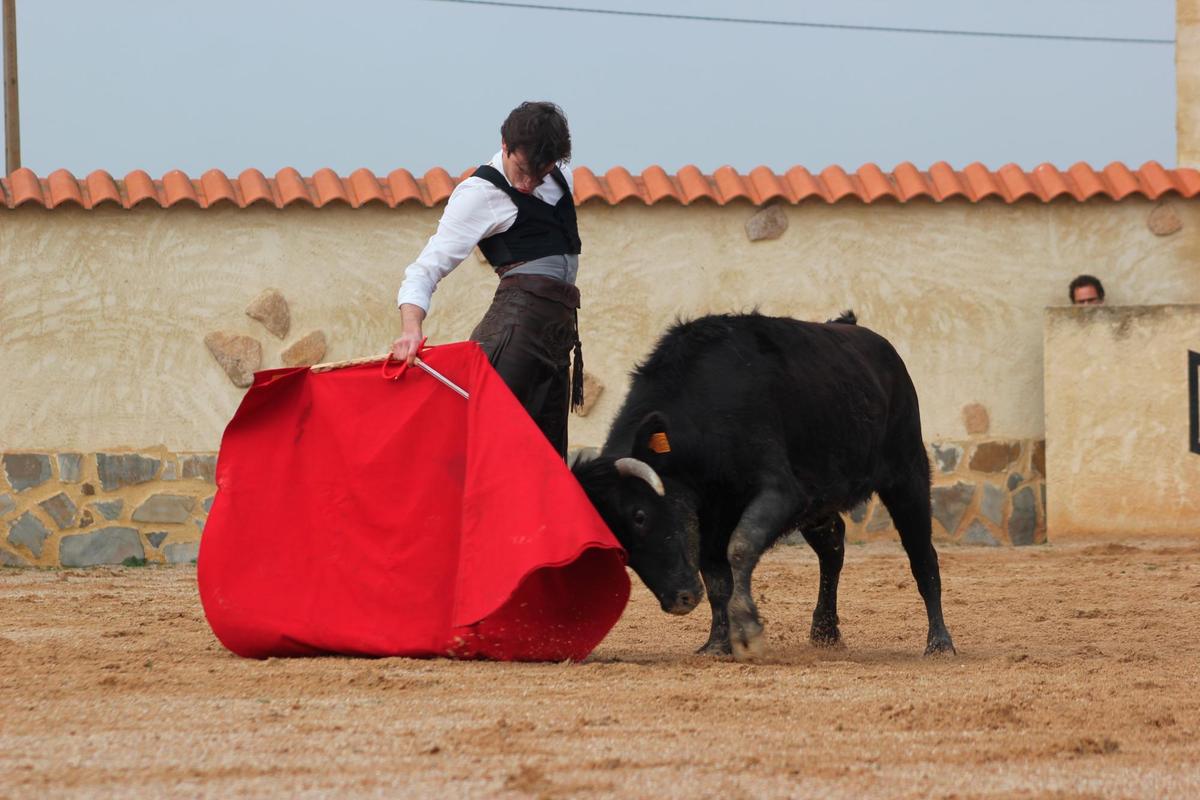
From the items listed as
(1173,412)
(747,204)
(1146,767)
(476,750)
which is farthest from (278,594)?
(1173,412)

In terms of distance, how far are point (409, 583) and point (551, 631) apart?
0.47m

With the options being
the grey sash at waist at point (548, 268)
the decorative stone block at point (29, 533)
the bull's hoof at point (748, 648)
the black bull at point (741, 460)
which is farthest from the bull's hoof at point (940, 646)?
the decorative stone block at point (29, 533)

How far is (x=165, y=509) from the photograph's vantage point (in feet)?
32.1

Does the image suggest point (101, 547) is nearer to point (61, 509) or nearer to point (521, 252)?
point (61, 509)

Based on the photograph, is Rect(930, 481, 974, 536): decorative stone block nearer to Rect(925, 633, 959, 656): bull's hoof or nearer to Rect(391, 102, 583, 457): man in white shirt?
Rect(925, 633, 959, 656): bull's hoof

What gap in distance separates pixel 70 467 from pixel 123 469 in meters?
0.31

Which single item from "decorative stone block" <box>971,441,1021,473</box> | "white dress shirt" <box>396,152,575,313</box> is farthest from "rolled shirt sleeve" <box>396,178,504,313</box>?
"decorative stone block" <box>971,441,1021,473</box>

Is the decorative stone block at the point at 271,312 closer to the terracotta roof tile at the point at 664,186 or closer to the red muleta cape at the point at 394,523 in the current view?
the terracotta roof tile at the point at 664,186

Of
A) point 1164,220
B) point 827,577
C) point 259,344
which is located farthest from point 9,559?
point 1164,220

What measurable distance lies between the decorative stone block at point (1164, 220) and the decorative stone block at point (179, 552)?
6.28 meters

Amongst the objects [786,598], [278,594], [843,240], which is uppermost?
[843,240]

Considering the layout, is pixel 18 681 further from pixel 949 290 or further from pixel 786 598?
pixel 949 290

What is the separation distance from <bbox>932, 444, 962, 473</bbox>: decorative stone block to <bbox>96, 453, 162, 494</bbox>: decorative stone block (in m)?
4.82

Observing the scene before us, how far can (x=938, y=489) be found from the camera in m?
10.2
